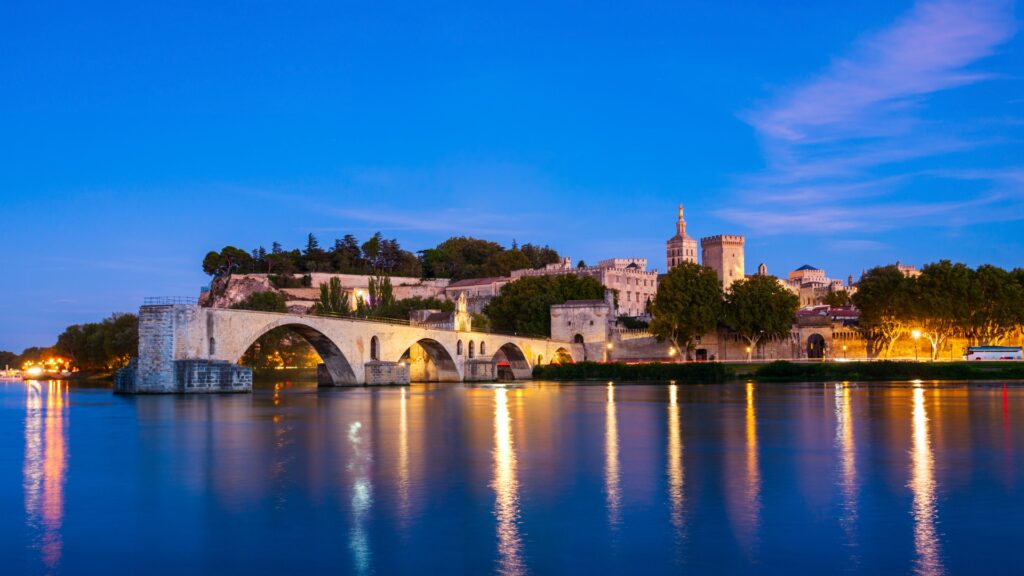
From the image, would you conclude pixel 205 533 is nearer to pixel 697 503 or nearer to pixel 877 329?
pixel 697 503

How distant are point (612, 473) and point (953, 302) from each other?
5235 cm

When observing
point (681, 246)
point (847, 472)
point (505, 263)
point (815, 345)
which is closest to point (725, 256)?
point (681, 246)

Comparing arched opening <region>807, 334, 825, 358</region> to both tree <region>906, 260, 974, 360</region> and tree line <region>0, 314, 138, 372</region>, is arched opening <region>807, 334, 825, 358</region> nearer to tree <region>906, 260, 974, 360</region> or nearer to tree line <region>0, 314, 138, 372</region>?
tree <region>906, 260, 974, 360</region>

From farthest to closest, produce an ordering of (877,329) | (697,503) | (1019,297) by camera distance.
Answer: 1. (877,329)
2. (1019,297)
3. (697,503)

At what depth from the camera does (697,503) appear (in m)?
11.4

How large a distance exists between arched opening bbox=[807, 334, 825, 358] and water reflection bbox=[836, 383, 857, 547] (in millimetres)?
50651

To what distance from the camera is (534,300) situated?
8088cm

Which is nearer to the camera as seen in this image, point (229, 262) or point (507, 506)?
point (507, 506)

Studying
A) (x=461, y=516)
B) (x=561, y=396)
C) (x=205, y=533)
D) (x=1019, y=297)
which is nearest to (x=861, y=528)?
(x=461, y=516)

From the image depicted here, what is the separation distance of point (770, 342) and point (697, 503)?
66.0 metres

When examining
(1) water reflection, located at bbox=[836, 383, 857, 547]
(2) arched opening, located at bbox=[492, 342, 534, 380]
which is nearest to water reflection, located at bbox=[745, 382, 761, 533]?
(1) water reflection, located at bbox=[836, 383, 857, 547]

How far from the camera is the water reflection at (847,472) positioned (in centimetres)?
1001

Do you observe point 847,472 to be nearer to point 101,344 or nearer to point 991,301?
point 991,301

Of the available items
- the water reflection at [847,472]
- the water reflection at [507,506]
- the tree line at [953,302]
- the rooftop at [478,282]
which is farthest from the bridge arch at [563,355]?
the water reflection at [507,506]
